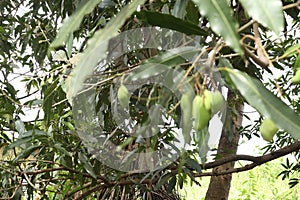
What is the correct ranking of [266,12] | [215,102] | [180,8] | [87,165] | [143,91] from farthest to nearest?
1. [87,165]
2. [143,91]
3. [180,8]
4. [215,102]
5. [266,12]

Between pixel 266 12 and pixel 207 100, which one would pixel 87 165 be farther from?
pixel 266 12

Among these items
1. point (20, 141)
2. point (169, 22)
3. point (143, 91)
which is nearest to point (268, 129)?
point (169, 22)

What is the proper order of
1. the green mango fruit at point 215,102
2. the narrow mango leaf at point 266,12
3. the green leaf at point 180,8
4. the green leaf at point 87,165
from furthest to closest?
1. the green leaf at point 87,165
2. the green leaf at point 180,8
3. the green mango fruit at point 215,102
4. the narrow mango leaf at point 266,12

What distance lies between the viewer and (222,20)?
1.70 feet

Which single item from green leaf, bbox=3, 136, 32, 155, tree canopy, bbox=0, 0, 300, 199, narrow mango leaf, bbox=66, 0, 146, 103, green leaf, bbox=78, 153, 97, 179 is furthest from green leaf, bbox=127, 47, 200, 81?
green leaf, bbox=3, 136, 32, 155

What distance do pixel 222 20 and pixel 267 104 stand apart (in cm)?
11

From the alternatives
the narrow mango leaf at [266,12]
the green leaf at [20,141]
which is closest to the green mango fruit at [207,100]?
the narrow mango leaf at [266,12]

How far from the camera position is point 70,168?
147cm

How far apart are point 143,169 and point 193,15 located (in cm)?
66

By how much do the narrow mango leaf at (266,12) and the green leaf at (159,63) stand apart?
0.16m

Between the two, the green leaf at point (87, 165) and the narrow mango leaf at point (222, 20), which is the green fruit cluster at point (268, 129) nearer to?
the narrow mango leaf at point (222, 20)

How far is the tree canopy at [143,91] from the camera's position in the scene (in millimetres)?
568

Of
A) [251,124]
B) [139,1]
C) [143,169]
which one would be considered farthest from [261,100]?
[251,124]

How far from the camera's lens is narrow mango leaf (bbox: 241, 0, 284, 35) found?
0.49m
